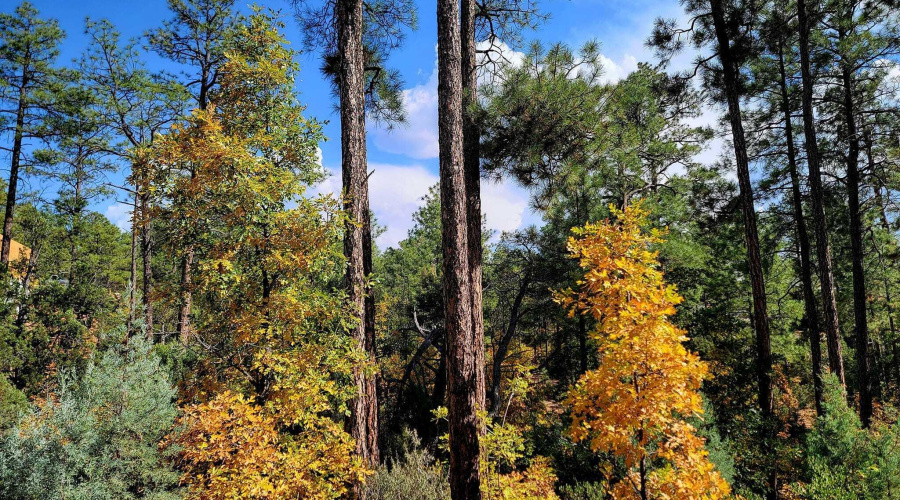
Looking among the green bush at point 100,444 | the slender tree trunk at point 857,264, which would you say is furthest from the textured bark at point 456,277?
the slender tree trunk at point 857,264

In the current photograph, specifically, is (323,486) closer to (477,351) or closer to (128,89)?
(477,351)

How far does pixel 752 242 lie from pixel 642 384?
6576 millimetres

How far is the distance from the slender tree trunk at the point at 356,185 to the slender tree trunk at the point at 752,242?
7.43 m

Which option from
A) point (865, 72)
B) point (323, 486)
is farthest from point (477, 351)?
point (865, 72)

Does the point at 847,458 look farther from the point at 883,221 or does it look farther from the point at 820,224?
the point at 883,221

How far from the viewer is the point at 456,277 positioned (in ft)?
13.3

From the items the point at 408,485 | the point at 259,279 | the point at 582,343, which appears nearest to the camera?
the point at 259,279

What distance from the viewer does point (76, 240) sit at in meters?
16.4

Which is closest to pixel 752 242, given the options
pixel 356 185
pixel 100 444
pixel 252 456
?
pixel 356 185

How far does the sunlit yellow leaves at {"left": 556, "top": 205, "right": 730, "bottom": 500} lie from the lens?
2.93 m

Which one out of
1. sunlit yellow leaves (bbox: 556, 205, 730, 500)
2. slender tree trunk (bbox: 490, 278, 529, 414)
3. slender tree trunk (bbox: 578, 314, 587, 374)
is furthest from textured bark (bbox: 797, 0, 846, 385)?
sunlit yellow leaves (bbox: 556, 205, 730, 500)

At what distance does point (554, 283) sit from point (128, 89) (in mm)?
12583

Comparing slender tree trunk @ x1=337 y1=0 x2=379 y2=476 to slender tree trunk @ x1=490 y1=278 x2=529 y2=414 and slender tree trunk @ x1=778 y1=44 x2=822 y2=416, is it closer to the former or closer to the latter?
slender tree trunk @ x1=490 y1=278 x2=529 y2=414

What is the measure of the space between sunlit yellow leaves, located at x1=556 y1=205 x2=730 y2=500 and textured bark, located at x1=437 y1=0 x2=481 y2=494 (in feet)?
3.71
